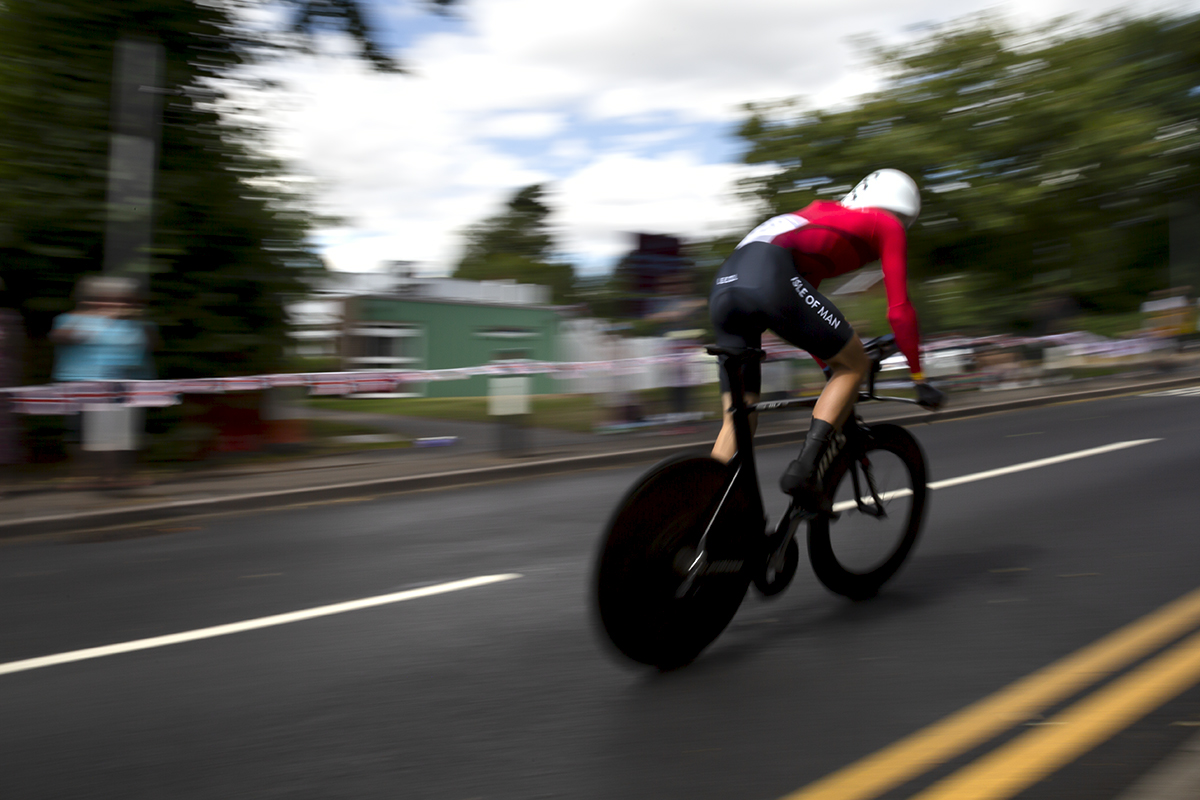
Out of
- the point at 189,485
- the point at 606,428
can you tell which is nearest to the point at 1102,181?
the point at 606,428

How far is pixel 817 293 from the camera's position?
380 cm

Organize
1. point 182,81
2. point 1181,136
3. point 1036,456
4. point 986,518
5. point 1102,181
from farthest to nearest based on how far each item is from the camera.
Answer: point 1181,136 < point 1102,181 < point 182,81 < point 1036,456 < point 986,518

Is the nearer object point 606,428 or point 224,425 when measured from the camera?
point 224,425

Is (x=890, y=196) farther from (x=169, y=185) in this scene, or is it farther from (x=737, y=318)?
(x=169, y=185)

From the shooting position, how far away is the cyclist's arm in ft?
12.4

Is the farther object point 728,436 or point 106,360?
point 106,360

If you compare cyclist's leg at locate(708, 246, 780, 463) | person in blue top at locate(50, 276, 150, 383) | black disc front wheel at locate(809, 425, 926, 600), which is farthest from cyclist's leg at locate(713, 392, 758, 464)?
person in blue top at locate(50, 276, 150, 383)

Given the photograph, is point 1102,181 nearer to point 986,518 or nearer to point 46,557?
point 986,518

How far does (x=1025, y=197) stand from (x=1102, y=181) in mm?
4793

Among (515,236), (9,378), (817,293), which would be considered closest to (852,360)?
(817,293)

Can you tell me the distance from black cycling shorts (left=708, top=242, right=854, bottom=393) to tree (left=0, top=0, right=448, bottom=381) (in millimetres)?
8104

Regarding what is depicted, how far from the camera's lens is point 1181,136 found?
3105 cm

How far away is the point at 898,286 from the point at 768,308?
1.64 ft

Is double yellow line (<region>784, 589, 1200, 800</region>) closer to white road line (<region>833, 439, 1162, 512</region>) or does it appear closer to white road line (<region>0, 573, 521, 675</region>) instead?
white road line (<region>0, 573, 521, 675</region>)
